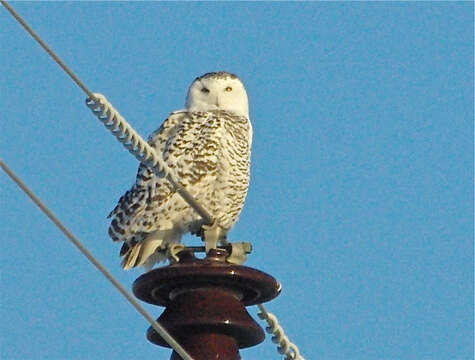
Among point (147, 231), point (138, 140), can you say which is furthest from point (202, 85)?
point (138, 140)

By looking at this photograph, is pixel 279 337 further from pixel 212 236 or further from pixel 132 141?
pixel 132 141

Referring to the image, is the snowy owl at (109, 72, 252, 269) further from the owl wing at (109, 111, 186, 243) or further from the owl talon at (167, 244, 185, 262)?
the owl talon at (167, 244, 185, 262)

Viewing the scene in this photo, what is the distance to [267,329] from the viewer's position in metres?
5.88

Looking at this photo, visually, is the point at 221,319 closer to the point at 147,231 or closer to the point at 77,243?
the point at 77,243

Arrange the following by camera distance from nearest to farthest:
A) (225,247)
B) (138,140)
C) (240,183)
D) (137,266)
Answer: (225,247)
(138,140)
(137,266)
(240,183)

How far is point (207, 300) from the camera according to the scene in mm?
5281

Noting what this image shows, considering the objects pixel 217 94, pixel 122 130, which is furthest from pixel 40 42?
pixel 217 94

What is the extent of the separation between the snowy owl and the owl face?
51cm

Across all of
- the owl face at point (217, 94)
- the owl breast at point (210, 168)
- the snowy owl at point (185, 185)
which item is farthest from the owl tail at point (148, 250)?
the owl face at point (217, 94)

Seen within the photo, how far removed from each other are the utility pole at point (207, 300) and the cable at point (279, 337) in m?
0.29

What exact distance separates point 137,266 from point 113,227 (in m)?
0.36

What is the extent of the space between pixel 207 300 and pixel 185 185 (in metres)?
3.99

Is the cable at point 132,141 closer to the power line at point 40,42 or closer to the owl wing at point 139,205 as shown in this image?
the power line at point 40,42

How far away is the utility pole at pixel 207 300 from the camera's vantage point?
17.0ft
